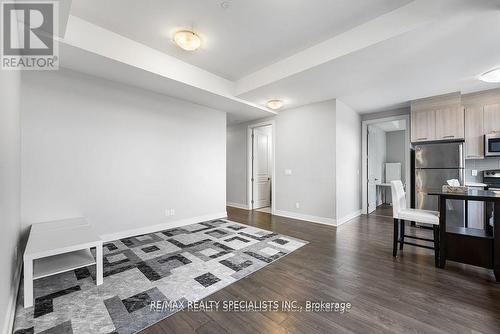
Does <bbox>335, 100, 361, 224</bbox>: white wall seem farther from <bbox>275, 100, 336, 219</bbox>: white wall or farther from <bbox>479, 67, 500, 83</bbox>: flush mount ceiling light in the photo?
<bbox>479, 67, 500, 83</bbox>: flush mount ceiling light

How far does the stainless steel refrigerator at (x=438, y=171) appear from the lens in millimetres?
4078

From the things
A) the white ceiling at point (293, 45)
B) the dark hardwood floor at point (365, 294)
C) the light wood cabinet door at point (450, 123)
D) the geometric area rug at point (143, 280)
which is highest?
the white ceiling at point (293, 45)

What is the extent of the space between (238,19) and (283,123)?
3118 mm

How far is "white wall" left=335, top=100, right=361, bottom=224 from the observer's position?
4508 millimetres

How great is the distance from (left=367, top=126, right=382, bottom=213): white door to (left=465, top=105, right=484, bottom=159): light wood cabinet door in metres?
1.95

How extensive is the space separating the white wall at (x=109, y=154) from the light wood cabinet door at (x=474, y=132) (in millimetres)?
5352

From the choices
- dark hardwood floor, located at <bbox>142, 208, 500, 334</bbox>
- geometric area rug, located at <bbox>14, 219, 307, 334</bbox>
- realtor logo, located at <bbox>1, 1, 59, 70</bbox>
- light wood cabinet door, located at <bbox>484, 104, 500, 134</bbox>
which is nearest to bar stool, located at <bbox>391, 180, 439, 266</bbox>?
dark hardwood floor, located at <bbox>142, 208, 500, 334</bbox>

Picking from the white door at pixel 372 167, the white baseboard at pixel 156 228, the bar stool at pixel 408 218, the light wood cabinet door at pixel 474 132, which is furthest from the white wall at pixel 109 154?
the light wood cabinet door at pixel 474 132

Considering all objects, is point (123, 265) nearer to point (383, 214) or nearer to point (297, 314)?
point (297, 314)

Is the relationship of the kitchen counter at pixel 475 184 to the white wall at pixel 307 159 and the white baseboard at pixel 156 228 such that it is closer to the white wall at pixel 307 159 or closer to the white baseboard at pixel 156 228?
the white wall at pixel 307 159

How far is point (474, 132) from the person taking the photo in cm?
412

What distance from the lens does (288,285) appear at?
2.19 m

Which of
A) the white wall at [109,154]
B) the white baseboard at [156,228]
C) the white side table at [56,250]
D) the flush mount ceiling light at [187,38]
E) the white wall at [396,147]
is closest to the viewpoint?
the white side table at [56,250]

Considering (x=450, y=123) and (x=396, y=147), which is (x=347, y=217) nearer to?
(x=450, y=123)
